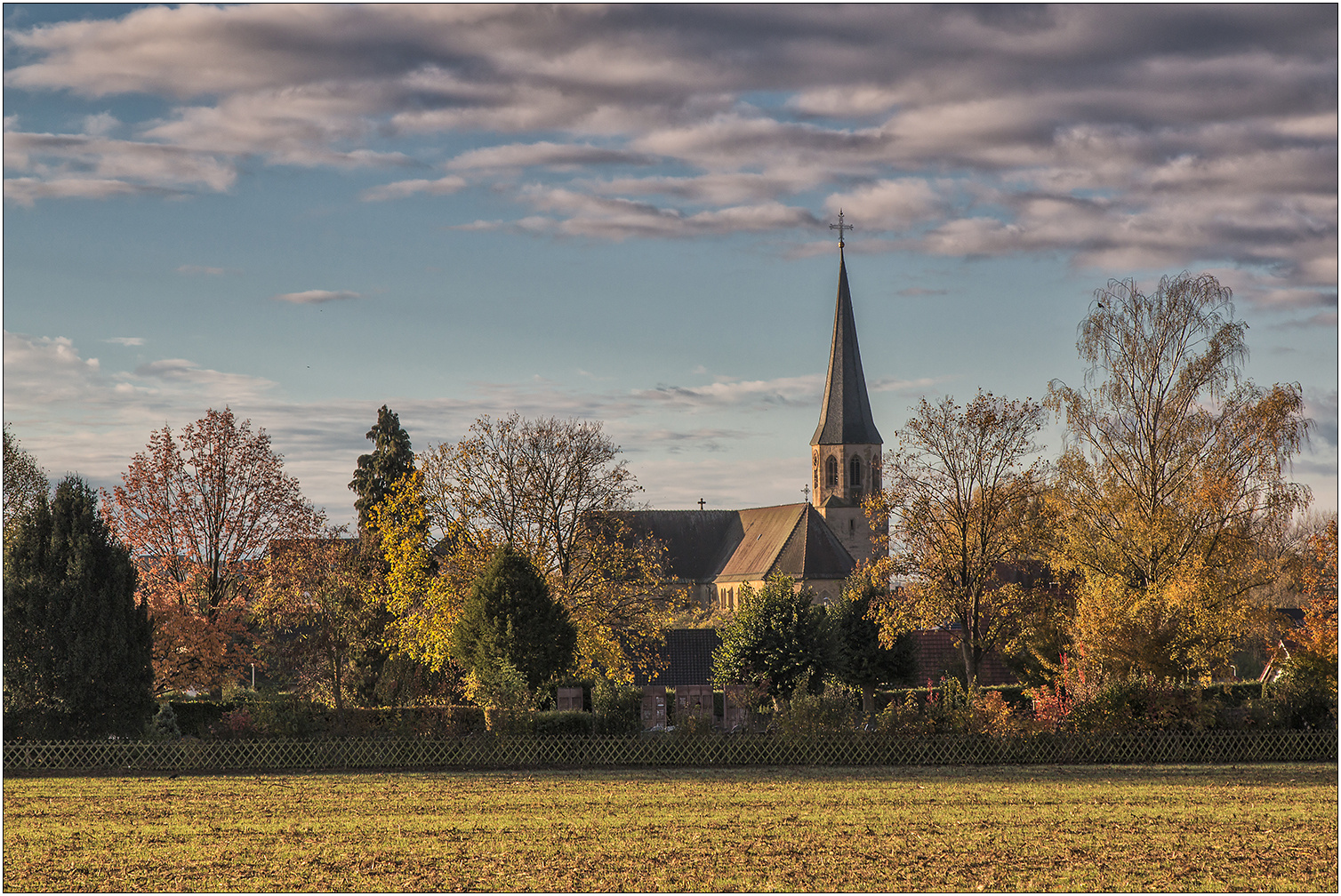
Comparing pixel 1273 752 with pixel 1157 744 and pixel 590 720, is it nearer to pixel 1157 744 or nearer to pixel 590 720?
pixel 1157 744

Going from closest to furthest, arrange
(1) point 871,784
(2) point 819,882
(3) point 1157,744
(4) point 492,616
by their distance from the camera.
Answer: (2) point 819,882 → (1) point 871,784 → (3) point 1157,744 → (4) point 492,616

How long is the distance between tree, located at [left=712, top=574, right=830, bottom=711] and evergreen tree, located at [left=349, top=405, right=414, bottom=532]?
13.7 meters

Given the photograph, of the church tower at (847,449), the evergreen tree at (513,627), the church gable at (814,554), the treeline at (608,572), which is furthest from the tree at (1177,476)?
the church tower at (847,449)

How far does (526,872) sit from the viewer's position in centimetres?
1288

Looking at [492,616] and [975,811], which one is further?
[492,616]

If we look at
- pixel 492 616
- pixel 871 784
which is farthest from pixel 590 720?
pixel 871 784

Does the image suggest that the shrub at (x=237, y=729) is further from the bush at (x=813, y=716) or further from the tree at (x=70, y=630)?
the bush at (x=813, y=716)

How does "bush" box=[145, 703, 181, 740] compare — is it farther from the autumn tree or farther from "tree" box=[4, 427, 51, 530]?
"tree" box=[4, 427, 51, 530]

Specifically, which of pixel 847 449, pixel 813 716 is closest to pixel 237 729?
pixel 813 716

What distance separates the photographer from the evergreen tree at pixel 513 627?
95.3 ft

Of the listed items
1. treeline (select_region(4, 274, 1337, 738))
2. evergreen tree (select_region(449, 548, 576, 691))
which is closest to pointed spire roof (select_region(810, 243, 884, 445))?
treeline (select_region(4, 274, 1337, 738))

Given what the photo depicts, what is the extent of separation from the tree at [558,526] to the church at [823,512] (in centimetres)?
5831

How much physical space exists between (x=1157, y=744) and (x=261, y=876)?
694 inches

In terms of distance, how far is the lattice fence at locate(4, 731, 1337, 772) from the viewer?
23.8 m
